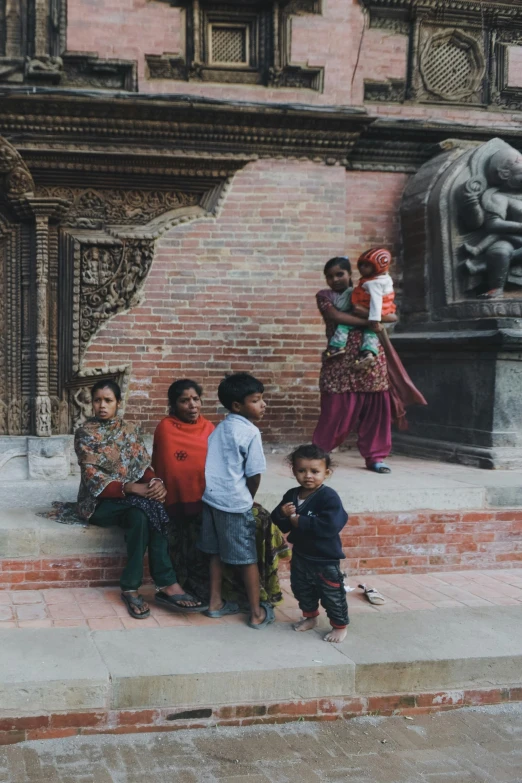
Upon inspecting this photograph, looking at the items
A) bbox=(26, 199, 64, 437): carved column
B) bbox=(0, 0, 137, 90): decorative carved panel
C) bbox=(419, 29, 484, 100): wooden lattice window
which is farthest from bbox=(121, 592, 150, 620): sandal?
bbox=(419, 29, 484, 100): wooden lattice window

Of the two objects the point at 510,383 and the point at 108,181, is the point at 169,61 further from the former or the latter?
the point at 510,383

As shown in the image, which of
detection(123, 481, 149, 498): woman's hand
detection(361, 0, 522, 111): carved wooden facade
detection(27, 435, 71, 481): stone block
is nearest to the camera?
detection(123, 481, 149, 498): woman's hand

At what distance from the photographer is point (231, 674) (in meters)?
3.84

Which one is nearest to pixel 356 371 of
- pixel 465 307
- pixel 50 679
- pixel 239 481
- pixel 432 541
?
pixel 465 307

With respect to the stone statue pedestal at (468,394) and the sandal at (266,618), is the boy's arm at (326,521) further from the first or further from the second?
the stone statue pedestal at (468,394)

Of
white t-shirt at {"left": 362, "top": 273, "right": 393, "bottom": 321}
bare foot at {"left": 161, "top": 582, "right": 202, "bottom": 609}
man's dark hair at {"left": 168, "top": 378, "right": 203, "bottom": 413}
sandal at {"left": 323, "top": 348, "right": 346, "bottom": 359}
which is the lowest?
bare foot at {"left": 161, "top": 582, "right": 202, "bottom": 609}

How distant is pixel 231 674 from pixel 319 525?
91 cm

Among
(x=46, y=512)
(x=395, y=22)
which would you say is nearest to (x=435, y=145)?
(x=395, y=22)

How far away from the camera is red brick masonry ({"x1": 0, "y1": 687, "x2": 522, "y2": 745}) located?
358cm

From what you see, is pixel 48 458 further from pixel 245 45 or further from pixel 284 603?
pixel 245 45

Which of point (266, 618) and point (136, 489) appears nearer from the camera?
point (266, 618)

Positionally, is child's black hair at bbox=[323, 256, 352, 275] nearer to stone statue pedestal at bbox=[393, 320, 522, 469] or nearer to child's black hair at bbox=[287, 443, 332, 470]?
stone statue pedestal at bbox=[393, 320, 522, 469]

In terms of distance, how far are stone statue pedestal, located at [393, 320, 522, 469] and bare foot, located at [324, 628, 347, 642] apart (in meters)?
3.34

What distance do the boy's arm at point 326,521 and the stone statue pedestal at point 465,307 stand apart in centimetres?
327
